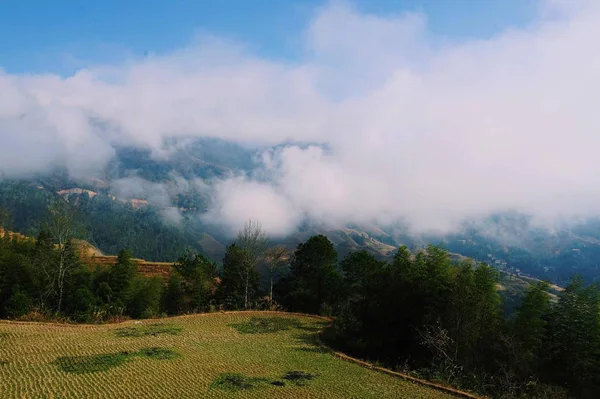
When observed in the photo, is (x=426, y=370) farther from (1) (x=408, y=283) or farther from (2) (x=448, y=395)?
(1) (x=408, y=283)

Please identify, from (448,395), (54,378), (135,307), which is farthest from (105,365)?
(135,307)

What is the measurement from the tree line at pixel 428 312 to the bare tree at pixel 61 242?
4.0 inches

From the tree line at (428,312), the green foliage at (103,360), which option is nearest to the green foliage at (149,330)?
the green foliage at (103,360)

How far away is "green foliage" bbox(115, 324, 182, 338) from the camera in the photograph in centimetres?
2647

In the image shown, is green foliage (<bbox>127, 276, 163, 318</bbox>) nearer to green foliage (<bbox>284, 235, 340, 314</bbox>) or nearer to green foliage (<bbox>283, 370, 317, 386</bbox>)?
green foliage (<bbox>284, 235, 340, 314</bbox>)

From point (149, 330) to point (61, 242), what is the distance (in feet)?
46.4

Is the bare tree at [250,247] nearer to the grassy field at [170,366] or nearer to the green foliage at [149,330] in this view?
the green foliage at [149,330]

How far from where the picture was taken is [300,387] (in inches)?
733

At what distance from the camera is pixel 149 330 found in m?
28.1

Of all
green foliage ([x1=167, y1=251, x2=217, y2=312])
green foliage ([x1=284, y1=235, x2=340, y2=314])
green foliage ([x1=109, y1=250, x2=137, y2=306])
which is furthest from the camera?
green foliage ([x1=167, y1=251, x2=217, y2=312])

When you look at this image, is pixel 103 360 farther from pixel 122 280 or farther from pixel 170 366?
pixel 122 280

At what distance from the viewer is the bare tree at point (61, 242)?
35.4m

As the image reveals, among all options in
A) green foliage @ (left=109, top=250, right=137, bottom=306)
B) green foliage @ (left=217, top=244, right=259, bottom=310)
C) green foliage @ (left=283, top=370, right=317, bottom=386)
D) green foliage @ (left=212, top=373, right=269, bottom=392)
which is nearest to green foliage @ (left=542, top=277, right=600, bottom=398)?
green foliage @ (left=283, top=370, right=317, bottom=386)

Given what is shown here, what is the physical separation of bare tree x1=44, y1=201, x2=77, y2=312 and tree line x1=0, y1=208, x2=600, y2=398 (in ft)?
0.33
